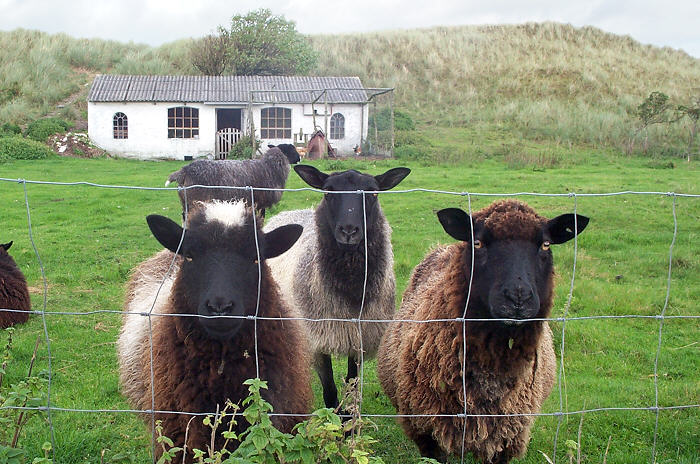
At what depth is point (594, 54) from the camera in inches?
1847

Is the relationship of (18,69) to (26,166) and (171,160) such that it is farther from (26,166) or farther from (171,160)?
(26,166)

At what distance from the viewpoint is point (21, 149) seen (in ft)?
74.2

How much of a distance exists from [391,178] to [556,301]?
3304 millimetres

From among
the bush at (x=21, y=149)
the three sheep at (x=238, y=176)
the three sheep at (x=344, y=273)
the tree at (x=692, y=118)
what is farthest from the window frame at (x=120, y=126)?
the three sheep at (x=344, y=273)

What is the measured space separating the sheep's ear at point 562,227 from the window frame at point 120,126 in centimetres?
2708

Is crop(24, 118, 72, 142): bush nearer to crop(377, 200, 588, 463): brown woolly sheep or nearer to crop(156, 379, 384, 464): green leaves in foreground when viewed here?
crop(377, 200, 588, 463): brown woolly sheep

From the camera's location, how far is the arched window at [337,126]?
29.1 metres

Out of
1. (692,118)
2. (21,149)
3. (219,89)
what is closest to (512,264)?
(21,149)

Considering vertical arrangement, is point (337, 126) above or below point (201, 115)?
below

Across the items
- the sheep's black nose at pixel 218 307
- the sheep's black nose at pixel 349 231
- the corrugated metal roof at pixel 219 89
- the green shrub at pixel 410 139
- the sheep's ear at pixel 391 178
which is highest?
the corrugated metal roof at pixel 219 89

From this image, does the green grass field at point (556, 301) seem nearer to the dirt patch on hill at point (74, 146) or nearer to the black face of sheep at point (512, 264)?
the black face of sheep at point (512, 264)

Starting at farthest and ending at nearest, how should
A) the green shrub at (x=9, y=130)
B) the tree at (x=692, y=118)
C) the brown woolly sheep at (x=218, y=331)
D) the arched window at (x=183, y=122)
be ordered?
the arched window at (x=183, y=122) < the green shrub at (x=9, y=130) < the tree at (x=692, y=118) < the brown woolly sheep at (x=218, y=331)

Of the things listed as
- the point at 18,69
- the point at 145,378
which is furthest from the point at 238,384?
the point at 18,69

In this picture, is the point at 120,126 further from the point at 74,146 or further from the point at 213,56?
the point at 213,56
